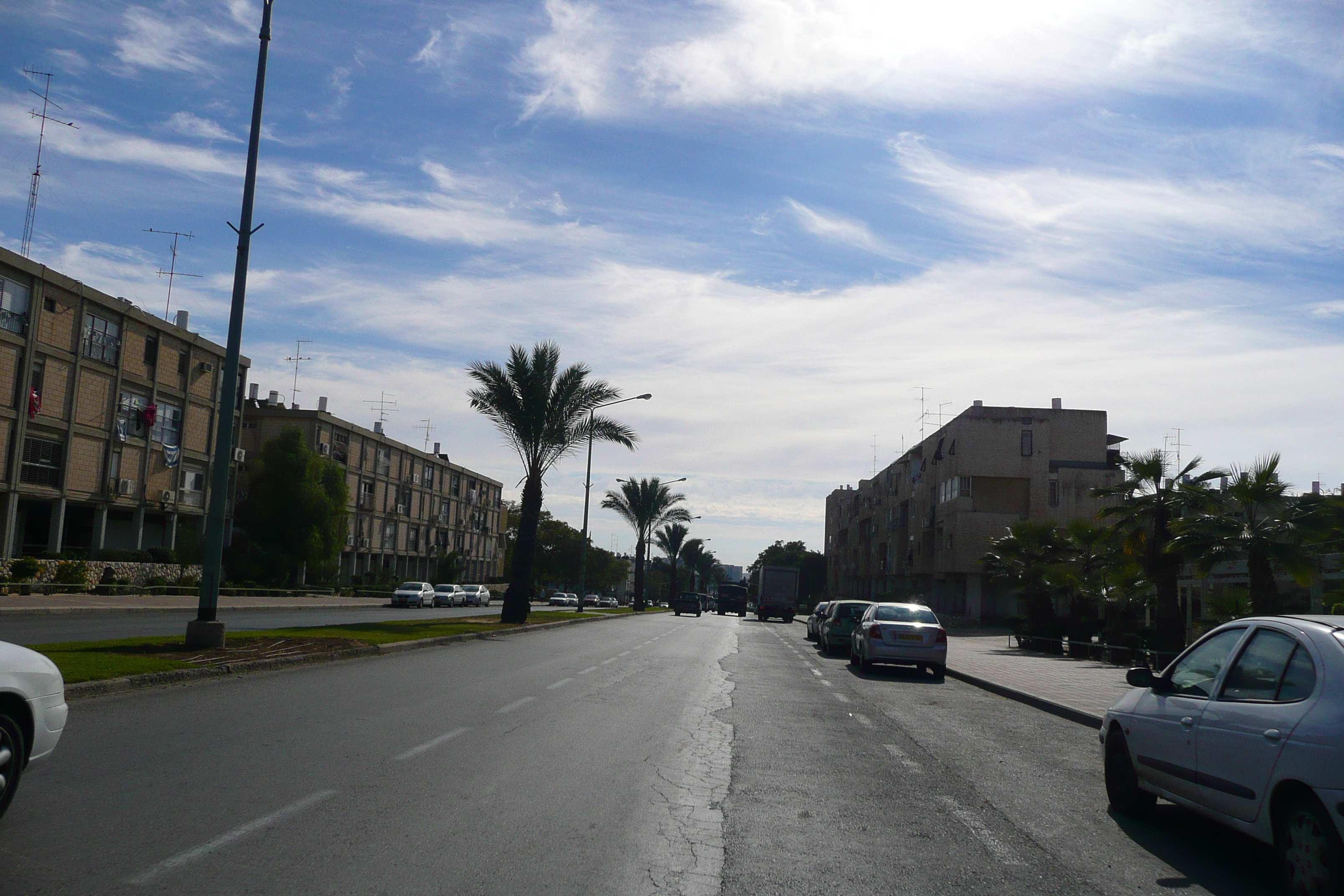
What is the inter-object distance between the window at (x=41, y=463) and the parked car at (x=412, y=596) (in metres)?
16.5

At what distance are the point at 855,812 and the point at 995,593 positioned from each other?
173 feet

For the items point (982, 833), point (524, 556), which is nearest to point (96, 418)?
point (524, 556)

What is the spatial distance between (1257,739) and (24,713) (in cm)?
689

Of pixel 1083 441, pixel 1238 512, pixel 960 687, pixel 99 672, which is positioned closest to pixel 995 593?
pixel 1083 441

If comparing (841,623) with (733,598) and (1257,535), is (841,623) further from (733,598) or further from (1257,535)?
(733,598)

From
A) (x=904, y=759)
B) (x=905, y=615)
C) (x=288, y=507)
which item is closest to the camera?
(x=904, y=759)

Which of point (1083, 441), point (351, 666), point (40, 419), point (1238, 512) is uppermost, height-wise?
point (1083, 441)

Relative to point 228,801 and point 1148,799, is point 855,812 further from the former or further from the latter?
point 228,801

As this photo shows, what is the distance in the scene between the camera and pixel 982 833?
264 inches

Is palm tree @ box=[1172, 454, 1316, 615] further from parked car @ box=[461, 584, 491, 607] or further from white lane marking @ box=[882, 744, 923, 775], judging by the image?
parked car @ box=[461, 584, 491, 607]

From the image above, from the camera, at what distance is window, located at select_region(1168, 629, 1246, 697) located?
6645mm

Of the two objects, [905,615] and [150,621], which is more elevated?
[905,615]

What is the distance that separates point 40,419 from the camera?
1654 inches

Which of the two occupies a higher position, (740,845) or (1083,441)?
(1083,441)
